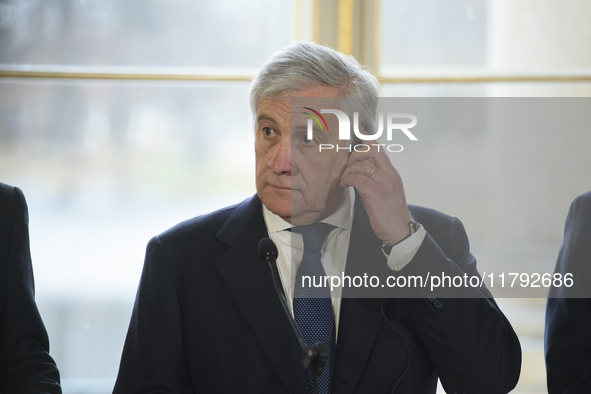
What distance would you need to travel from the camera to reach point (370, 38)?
2123 millimetres

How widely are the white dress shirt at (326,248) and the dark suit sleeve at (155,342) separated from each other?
0.95 ft

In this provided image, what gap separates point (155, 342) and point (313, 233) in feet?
1.59

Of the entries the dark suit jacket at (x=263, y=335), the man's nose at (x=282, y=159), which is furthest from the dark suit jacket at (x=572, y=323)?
the man's nose at (x=282, y=159)

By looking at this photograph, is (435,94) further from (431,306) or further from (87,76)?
(87,76)

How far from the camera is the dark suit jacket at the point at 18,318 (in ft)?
4.29

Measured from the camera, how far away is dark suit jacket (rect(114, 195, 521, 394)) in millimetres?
1215

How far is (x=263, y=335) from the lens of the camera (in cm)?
125

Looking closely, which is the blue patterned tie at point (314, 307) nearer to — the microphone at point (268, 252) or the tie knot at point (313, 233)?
the tie knot at point (313, 233)

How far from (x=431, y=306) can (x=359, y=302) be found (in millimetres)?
180

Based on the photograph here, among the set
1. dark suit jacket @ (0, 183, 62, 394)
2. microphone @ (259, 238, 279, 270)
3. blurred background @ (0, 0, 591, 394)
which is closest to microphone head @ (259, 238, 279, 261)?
microphone @ (259, 238, 279, 270)

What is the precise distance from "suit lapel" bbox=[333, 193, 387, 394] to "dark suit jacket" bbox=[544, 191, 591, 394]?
48 cm

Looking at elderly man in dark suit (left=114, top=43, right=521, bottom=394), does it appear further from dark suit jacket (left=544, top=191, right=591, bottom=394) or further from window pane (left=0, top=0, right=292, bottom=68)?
window pane (left=0, top=0, right=292, bottom=68)

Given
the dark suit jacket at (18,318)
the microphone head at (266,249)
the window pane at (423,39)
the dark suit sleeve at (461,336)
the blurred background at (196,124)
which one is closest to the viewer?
the microphone head at (266,249)

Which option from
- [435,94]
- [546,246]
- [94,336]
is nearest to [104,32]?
[94,336]
